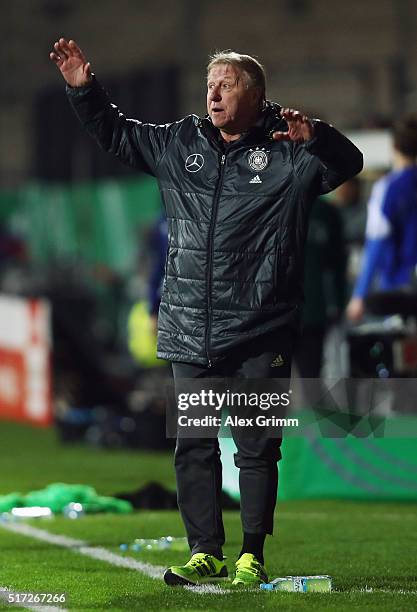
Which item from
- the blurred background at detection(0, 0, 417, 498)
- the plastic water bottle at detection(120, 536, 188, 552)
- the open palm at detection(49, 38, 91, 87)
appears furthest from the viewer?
the blurred background at detection(0, 0, 417, 498)

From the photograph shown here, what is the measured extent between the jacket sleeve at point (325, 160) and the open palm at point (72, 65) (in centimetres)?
87

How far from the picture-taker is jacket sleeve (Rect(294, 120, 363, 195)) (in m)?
5.77

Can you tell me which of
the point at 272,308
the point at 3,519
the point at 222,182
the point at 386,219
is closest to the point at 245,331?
the point at 272,308

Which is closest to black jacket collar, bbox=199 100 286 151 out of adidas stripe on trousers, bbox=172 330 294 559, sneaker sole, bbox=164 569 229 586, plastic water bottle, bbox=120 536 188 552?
adidas stripe on trousers, bbox=172 330 294 559

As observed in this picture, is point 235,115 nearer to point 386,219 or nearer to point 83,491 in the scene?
point 83,491

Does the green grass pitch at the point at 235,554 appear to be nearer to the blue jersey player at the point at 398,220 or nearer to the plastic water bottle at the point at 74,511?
the plastic water bottle at the point at 74,511

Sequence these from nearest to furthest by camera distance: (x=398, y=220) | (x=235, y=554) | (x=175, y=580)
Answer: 1. (x=175, y=580)
2. (x=235, y=554)
3. (x=398, y=220)

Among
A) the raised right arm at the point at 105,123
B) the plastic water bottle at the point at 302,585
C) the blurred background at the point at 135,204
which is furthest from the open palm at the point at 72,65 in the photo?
the blurred background at the point at 135,204

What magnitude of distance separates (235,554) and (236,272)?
1.61 metres

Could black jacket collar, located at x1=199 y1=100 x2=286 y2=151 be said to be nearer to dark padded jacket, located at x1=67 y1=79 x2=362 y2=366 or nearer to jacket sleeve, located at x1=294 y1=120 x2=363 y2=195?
dark padded jacket, located at x1=67 y1=79 x2=362 y2=366

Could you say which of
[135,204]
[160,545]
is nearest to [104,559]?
[160,545]

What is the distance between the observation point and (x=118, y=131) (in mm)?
6336

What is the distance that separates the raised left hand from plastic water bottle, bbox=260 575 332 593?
5.11ft

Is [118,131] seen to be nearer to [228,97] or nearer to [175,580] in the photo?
[228,97]
